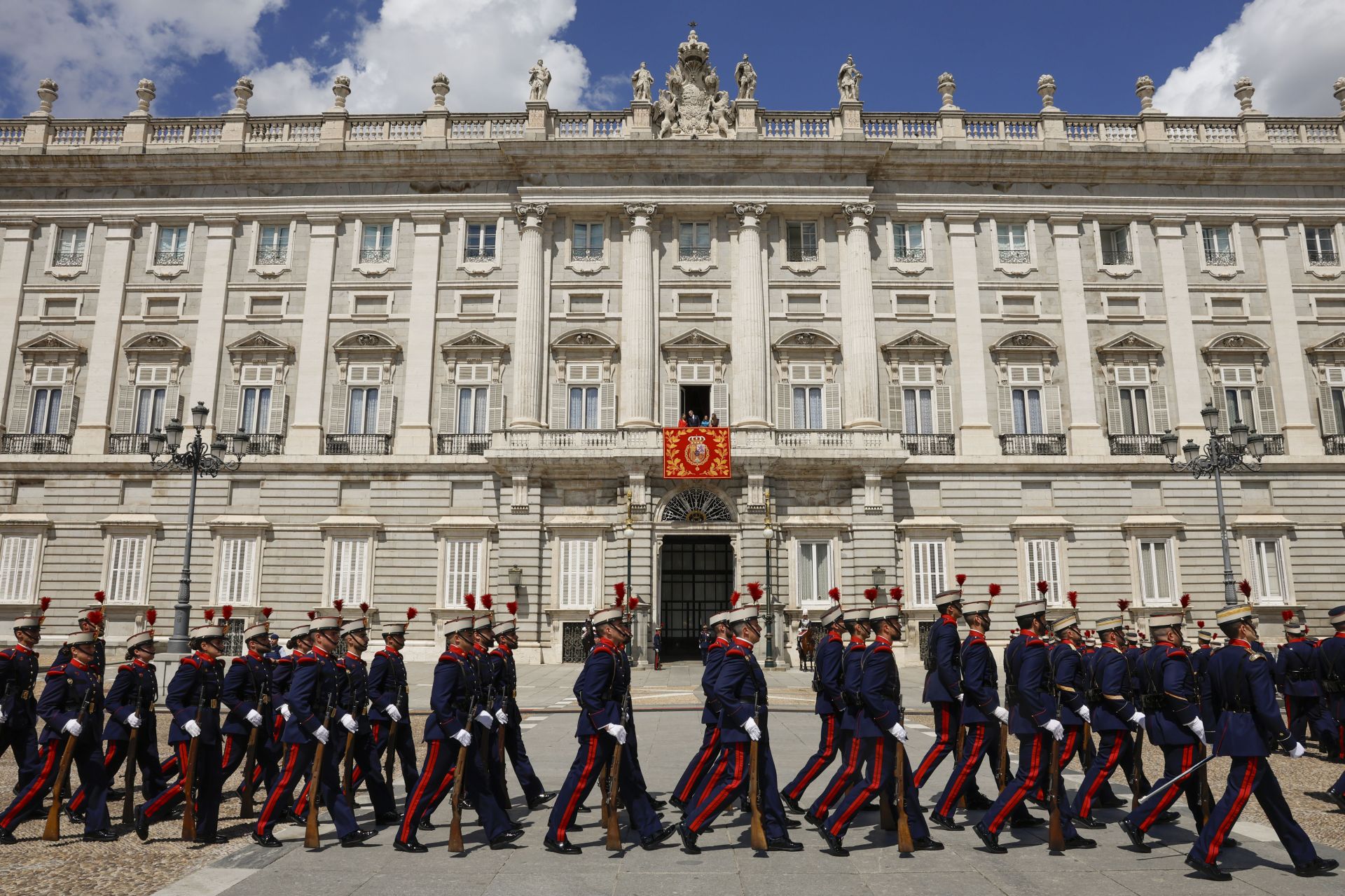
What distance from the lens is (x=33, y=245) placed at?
100.0 feet

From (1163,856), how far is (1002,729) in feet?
5.68

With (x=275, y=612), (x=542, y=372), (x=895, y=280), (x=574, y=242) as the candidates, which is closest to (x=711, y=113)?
(x=574, y=242)

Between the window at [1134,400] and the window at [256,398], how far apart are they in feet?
95.7

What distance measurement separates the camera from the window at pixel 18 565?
2795 cm

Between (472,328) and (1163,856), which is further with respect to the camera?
(472,328)

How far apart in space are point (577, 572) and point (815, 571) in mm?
7652

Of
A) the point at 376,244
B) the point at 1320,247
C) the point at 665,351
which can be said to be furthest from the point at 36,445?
the point at 1320,247

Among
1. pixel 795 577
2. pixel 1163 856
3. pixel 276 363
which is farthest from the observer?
pixel 276 363

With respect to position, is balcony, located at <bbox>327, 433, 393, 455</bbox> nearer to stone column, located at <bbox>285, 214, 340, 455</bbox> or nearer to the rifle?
stone column, located at <bbox>285, 214, 340, 455</bbox>

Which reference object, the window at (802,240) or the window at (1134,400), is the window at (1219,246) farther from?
the window at (802,240)

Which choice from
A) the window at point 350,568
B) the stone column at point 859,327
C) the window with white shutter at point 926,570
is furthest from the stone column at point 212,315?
the window with white shutter at point 926,570

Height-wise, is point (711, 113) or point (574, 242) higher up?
point (711, 113)

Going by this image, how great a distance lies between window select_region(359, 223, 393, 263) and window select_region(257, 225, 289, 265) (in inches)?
106

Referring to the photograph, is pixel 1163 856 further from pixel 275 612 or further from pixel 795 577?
pixel 275 612
